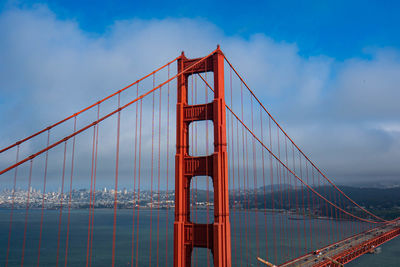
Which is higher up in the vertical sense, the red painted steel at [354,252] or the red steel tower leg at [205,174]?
the red steel tower leg at [205,174]

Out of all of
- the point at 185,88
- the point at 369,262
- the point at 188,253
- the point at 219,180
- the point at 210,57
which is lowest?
the point at 369,262

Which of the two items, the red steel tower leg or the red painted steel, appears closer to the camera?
the red steel tower leg

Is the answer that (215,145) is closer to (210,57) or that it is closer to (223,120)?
(223,120)

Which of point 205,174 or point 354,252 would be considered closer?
point 205,174

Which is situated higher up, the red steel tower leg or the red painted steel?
the red steel tower leg

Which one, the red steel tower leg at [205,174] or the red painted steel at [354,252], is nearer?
the red steel tower leg at [205,174]

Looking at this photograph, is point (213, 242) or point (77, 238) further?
point (77, 238)

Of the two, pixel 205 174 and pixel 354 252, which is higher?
pixel 205 174

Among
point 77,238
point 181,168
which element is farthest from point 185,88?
A: point 77,238
